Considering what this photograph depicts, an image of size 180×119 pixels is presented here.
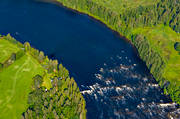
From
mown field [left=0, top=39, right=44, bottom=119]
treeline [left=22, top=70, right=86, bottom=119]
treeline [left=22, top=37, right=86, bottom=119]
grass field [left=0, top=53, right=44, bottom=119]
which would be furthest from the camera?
mown field [left=0, top=39, right=44, bottom=119]

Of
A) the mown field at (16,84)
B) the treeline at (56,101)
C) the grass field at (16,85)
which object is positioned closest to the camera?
the treeline at (56,101)

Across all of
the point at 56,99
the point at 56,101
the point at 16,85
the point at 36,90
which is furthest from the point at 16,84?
the point at 56,101

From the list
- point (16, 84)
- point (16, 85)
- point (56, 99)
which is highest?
point (56, 99)

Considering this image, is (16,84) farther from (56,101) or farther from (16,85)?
(56,101)

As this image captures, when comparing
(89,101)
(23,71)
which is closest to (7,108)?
(23,71)

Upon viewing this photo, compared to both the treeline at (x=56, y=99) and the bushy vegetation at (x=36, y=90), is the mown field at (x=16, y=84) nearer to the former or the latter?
the bushy vegetation at (x=36, y=90)

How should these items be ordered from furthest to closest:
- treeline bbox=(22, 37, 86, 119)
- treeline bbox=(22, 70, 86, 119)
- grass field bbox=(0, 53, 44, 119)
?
grass field bbox=(0, 53, 44, 119), treeline bbox=(22, 37, 86, 119), treeline bbox=(22, 70, 86, 119)

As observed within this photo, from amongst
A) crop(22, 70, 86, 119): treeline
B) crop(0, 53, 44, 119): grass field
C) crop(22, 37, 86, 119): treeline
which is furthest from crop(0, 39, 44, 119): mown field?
crop(22, 70, 86, 119): treeline

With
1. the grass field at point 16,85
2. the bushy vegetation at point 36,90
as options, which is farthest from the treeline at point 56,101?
the grass field at point 16,85

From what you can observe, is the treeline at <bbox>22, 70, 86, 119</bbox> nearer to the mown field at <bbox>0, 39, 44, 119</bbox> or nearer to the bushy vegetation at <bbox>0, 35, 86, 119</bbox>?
the bushy vegetation at <bbox>0, 35, 86, 119</bbox>
